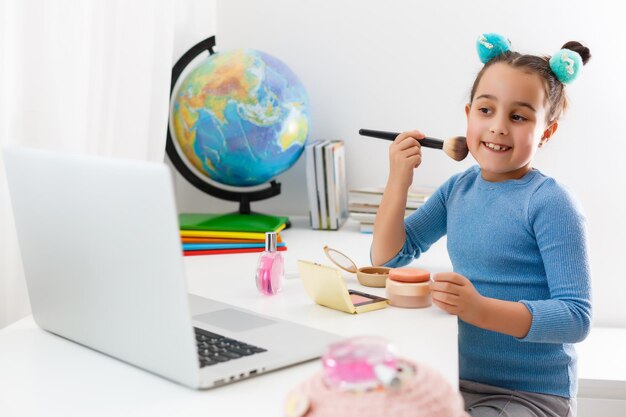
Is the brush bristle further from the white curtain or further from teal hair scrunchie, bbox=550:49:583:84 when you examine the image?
the white curtain

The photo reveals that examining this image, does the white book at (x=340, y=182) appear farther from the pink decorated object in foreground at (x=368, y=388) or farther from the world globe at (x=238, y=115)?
the pink decorated object in foreground at (x=368, y=388)

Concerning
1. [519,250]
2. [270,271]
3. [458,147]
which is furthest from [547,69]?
[270,271]

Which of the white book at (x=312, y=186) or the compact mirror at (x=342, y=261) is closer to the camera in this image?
the compact mirror at (x=342, y=261)

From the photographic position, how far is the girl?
116cm

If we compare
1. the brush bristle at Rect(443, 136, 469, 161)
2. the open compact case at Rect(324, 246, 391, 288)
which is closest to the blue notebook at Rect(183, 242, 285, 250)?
the open compact case at Rect(324, 246, 391, 288)

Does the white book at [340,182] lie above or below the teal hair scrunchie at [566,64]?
below

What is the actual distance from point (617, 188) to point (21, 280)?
1454mm

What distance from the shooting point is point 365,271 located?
1.33 m

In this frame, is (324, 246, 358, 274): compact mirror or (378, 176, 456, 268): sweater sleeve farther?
(378, 176, 456, 268): sweater sleeve

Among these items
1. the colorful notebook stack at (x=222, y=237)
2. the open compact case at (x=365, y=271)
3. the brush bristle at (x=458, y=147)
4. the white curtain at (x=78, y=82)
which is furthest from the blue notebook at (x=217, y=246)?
the brush bristle at (x=458, y=147)

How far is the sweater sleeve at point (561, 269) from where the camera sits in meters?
1.14

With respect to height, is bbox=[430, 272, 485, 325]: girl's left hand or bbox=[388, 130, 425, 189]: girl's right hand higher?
bbox=[388, 130, 425, 189]: girl's right hand

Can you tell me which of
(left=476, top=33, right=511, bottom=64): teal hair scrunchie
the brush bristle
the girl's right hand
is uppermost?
(left=476, top=33, right=511, bottom=64): teal hair scrunchie

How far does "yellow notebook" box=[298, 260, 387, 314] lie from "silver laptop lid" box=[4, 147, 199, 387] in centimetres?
32
